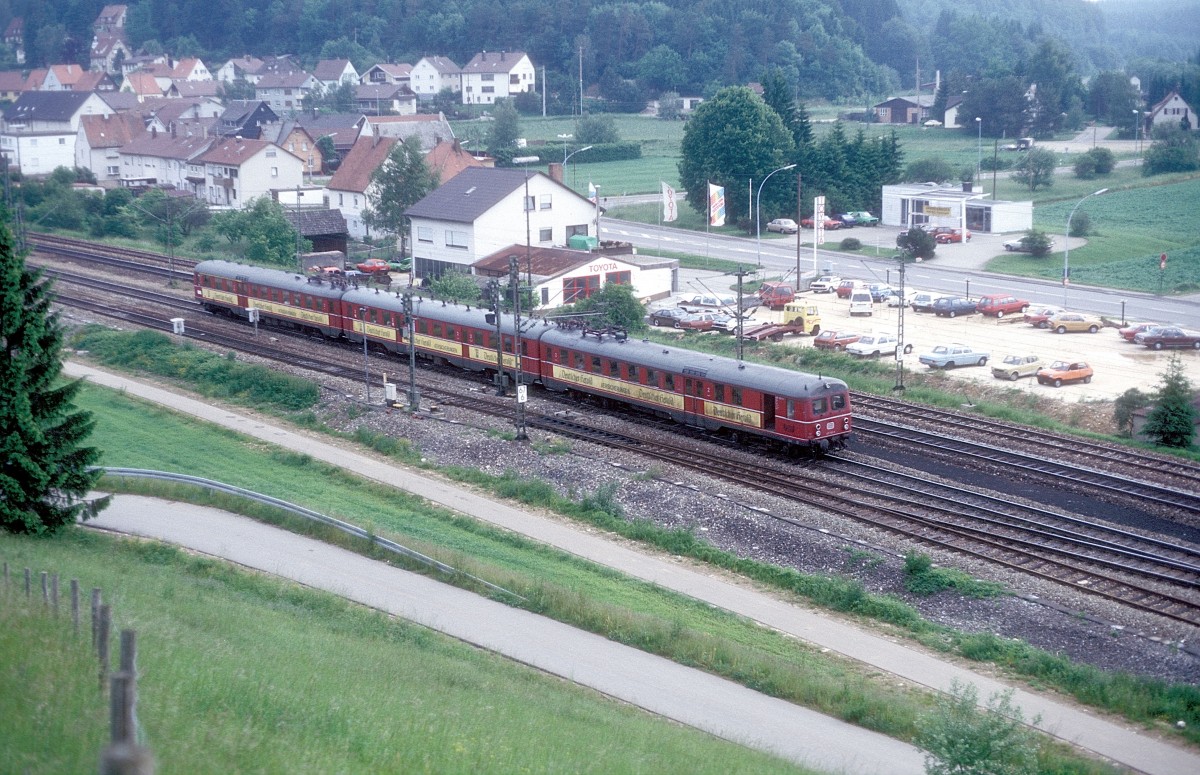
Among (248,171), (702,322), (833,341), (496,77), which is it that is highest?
(496,77)

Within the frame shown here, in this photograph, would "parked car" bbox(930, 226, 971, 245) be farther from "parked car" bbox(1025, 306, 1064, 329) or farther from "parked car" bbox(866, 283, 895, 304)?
"parked car" bbox(1025, 306, 1064, 329)

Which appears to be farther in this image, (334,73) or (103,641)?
(334,73)

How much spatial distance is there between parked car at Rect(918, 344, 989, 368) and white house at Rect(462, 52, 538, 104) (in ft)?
406

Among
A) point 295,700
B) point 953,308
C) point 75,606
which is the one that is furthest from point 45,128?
point 295,700

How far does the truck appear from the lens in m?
56.1

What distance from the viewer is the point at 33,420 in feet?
74.2

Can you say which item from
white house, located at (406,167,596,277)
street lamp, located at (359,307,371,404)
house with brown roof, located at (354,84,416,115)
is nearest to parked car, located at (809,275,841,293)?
white house, located at (406,167,596,277)

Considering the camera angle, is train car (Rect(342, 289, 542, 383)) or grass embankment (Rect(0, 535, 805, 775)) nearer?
grass embankment (Rect(0, 535, 805, 775))

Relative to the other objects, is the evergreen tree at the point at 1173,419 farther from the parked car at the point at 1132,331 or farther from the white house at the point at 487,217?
the white house at the point at 487,217

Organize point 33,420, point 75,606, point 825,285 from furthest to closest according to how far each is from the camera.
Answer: point 825,285, point 33,420, point 75,606

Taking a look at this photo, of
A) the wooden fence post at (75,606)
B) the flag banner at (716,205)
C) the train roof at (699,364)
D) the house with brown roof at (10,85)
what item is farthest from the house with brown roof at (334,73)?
the wooden fence post at (75,606)

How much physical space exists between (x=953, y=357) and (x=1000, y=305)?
44.7 feet

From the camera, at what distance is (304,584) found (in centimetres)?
2389

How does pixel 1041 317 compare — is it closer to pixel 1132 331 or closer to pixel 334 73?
pixel 1132 331
